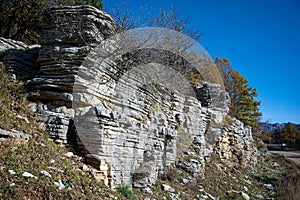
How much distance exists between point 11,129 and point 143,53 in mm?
5123

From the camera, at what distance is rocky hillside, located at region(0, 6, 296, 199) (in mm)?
5363

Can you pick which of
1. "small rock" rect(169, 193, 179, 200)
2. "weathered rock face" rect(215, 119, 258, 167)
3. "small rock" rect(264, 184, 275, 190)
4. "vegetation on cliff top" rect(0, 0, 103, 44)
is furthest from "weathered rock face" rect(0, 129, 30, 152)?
"small rock" rect(264, 184, 275, 190)

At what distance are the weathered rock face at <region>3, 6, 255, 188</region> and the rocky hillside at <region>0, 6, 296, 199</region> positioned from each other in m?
0.02

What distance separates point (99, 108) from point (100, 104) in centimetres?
65

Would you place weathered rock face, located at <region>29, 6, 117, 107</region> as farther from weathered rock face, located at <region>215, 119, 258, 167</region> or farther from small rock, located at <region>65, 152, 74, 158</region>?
weathered rock face, located at <region>215, 119, 258, 167</region>

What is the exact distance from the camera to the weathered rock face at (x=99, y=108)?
211 inches

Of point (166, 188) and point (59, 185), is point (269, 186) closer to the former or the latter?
point (166, 188)

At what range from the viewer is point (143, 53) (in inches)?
328

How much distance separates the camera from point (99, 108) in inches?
215

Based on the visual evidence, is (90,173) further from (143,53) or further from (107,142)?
(143,53)

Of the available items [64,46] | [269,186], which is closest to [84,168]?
[64,46]

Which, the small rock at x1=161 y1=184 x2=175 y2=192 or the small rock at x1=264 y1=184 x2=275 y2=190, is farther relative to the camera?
the small rock at x1=264 y1=184 x2=275 y2=190

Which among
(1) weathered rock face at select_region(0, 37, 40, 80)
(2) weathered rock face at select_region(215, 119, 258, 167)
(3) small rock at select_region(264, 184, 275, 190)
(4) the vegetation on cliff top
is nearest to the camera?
(1) weathered rock face at select_region(0, 37, 40, 80)

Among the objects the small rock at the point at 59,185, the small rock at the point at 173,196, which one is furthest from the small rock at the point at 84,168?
the small rock at the point at 173,196
